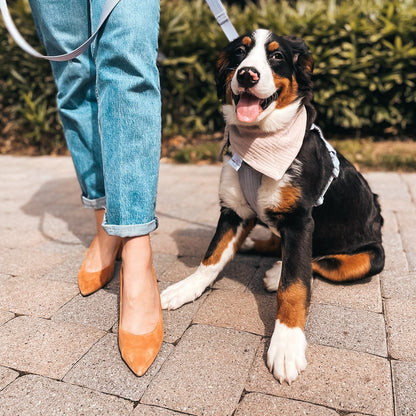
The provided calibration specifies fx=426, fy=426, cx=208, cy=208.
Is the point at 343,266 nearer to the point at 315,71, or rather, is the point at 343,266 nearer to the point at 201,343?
the point at 201,343

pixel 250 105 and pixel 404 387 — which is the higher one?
pixel 250 105

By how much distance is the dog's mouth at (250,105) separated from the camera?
1.87 metres

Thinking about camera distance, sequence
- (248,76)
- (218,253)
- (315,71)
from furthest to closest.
Result: (315,71), (218,253), (248,76)

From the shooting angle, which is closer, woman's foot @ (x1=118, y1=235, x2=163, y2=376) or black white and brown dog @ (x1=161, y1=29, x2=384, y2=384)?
woman's foot @ (x1=118, y1=235, x2=163, y2=376)

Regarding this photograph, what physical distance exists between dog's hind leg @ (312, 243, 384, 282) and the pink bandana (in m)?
0.61

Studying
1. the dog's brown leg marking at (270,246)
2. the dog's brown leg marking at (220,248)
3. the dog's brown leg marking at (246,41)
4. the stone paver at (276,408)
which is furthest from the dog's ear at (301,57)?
the stone paver at (276,408)

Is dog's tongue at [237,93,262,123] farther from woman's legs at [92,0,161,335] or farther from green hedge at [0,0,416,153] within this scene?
green hedge at [0,0,416,153]

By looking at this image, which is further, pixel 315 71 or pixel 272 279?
pixel 315 71

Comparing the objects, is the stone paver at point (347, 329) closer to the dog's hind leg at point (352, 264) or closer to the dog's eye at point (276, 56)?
the dog's hind leg at point (352, 264)

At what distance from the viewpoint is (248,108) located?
188cm

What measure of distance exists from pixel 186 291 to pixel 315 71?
4.33 meters

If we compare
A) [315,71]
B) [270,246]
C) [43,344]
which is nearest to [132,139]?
[43,344]

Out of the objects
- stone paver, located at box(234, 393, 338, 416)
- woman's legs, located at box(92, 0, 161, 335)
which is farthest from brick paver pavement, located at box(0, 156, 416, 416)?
woman's legs, located at box(92, 0, 161, 335)

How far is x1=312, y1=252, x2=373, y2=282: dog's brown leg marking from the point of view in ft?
6.90
